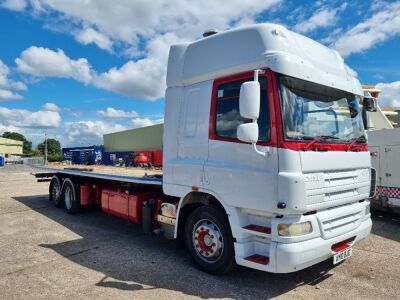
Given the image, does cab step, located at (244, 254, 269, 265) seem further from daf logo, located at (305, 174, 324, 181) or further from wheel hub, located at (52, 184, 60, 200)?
Result: wheel hub, located at (52, 184, 60, 200)

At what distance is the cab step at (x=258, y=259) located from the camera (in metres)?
4.30

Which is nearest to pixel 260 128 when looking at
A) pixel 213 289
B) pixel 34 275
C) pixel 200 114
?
pixel 200 114

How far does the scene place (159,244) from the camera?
267 inches

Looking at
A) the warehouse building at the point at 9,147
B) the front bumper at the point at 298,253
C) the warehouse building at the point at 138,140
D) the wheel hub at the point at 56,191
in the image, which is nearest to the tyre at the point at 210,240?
the front bumper at the point at 298,253

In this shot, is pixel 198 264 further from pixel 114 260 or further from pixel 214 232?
pixel 114 260

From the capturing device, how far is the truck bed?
6.59 metres

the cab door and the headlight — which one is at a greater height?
the cab door

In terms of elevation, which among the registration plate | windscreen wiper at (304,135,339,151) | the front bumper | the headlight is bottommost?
the registration plate

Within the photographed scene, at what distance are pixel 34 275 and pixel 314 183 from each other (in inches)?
161

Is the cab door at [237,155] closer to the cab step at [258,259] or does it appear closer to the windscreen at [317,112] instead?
the windscreen at [317,112]

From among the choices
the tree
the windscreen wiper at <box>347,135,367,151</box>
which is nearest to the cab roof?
the windscreen wiper at <box>347,135,367,151</box>

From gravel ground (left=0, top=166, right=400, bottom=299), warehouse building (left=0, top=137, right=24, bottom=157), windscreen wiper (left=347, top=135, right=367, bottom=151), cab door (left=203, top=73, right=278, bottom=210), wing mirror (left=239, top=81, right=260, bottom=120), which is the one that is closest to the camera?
wing mirror (left=239, top=81, right=260, bottom=120)

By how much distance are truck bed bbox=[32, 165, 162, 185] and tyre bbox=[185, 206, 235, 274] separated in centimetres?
110

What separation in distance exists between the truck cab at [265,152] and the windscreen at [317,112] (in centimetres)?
1
